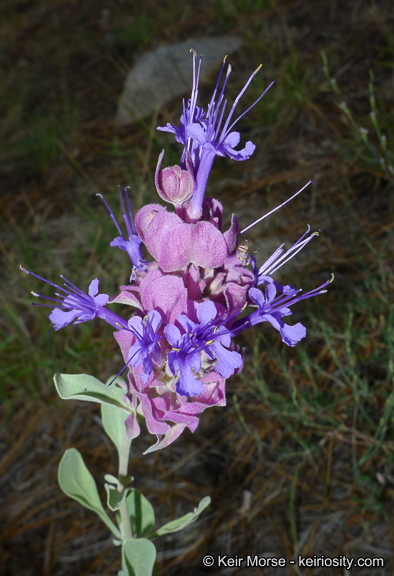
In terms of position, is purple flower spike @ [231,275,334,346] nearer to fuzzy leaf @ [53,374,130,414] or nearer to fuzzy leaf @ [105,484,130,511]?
fuzzy leaf @ [53,374,130,414]

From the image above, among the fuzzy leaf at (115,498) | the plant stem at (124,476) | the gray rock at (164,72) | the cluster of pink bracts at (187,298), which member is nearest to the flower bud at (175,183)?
the cluster of pink bracts at (187,298)

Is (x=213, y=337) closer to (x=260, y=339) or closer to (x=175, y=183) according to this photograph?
(x=175, y=183)

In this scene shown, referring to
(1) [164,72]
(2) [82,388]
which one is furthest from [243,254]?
(1) [164,72]

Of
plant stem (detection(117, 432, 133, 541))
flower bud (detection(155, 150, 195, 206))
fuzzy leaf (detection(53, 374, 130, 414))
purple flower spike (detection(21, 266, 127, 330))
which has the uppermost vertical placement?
flower bud (detection(155, 150, 195, 206))

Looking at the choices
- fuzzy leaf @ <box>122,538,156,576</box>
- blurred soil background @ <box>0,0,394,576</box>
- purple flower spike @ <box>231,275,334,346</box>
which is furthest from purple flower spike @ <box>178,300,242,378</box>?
blurred soil background @ <box>0,0,394,576</box>

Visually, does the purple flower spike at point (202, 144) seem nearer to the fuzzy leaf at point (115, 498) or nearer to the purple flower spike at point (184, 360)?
the purple flower spike at point (184, 360)

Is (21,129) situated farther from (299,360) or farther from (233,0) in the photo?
(299,360)

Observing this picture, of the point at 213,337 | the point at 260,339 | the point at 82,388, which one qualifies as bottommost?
the point at 260,339
